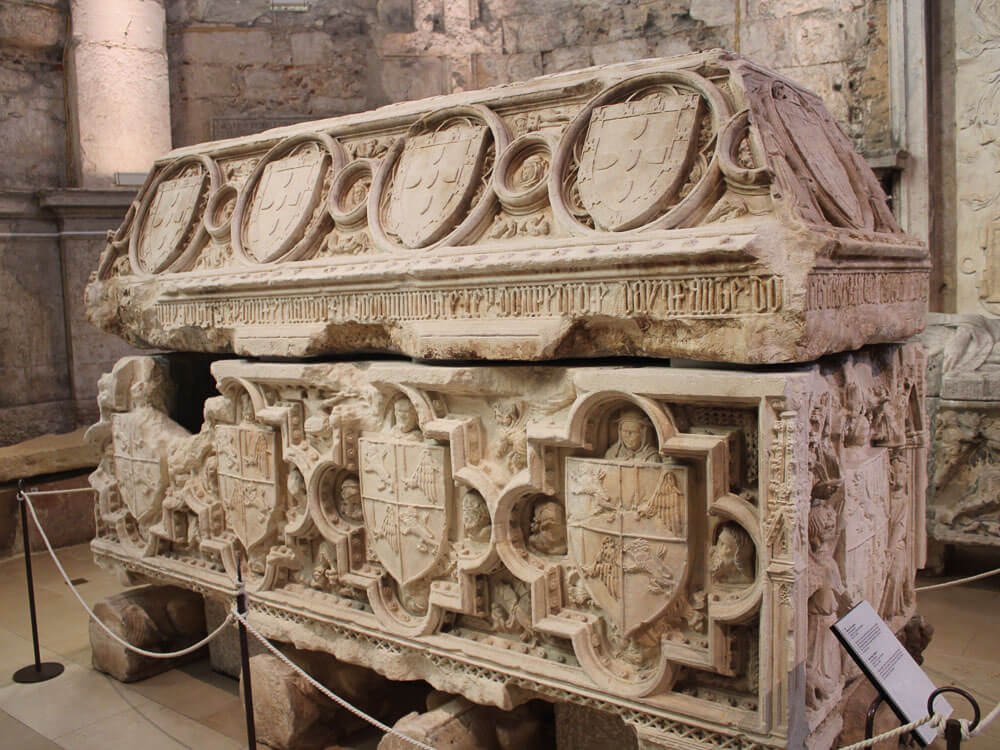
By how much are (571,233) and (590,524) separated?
828 mm

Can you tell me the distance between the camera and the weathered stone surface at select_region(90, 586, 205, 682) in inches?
163

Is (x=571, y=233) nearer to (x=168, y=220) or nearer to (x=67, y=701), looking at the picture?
(x=168, y=220)

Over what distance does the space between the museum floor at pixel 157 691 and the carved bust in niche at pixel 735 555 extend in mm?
1483

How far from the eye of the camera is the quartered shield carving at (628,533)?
8.13 ft

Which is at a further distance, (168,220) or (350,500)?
(168,220)

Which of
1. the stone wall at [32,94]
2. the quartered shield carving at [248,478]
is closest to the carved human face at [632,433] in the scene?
the quartered shield carving at [248,478]

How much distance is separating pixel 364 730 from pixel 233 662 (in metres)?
0.81

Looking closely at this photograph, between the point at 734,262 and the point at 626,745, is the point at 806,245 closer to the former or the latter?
the point at 734,262

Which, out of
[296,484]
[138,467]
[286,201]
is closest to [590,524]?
[296,484]

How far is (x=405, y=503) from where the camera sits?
3.08 metres

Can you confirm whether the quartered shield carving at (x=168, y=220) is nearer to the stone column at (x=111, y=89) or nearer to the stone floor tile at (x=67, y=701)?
the stone floor tile at (x=67, y=701)

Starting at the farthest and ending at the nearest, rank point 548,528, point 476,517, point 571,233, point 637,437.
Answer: point 476,517 → point 548,528 → point 571,233 → point 637,437

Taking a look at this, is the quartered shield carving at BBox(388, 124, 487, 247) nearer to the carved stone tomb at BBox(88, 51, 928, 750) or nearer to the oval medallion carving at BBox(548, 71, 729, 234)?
the carved stone tomb at BBox(88, 51, 928, 750)

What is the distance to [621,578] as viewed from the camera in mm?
2568
